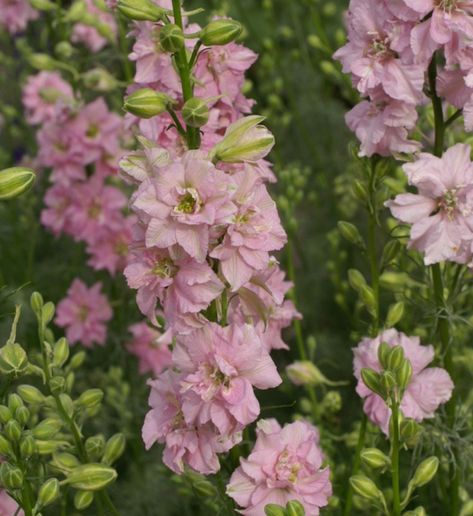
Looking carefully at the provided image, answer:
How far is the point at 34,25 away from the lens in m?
4.04

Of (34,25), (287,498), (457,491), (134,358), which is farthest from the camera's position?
(34,25)

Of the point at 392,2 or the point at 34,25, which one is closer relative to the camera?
the point at 392,2

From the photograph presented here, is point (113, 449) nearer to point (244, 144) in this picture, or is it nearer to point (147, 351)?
point (244, 144)

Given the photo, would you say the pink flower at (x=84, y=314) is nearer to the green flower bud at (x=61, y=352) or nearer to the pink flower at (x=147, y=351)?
the pink flower at (x=147, y=351)

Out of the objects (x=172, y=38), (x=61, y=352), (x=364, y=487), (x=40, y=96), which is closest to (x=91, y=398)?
(x=61, y=352)

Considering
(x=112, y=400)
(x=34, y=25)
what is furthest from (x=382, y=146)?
(x=34, y=25)

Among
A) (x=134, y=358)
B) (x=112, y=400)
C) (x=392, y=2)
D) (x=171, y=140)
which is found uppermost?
(x=392, y=2)

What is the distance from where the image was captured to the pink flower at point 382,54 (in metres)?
1.46

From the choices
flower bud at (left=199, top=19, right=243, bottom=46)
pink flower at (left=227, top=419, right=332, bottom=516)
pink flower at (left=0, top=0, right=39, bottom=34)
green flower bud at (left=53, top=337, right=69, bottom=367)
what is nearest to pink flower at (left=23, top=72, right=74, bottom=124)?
pink flower at (left=0, top=0, right=39, bottom=34)

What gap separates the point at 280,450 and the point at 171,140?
461 mm

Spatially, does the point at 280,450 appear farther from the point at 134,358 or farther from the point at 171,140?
the point at 134,358

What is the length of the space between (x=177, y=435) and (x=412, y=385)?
0.40 metres

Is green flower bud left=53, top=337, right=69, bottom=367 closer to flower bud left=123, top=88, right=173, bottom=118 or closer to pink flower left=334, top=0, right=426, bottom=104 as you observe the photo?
flower bud left=123, top=88, right=173, bottom=118

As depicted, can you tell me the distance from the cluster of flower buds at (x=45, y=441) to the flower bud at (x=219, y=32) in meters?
0.42
